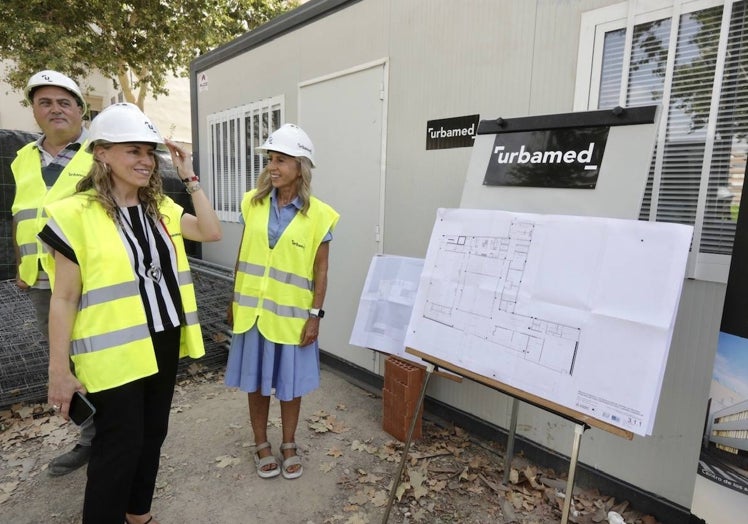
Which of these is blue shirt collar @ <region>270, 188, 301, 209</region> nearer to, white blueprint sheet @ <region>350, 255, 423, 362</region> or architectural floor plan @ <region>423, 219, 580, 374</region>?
architectural floor plan @ <region>423, 219, 580, 374</region>

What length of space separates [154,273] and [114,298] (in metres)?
0.22

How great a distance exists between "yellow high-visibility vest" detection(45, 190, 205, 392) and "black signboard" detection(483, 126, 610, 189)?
1.86 meters

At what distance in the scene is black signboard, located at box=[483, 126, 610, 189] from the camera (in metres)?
2.04

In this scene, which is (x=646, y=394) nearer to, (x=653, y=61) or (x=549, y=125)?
(x=549, y=125)

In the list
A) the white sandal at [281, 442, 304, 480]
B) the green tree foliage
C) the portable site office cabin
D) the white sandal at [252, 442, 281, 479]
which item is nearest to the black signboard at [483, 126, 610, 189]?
the portable site office cabin

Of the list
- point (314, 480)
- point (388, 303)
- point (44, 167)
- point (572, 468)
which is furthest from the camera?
point (388, 303)

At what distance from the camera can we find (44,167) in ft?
8.41

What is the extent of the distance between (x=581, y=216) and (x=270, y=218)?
1730 mm

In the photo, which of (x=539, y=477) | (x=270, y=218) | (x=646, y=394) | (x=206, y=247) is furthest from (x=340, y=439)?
(x=206, y=247)

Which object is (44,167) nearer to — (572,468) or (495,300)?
(495,300)

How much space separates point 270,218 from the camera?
8.77ft

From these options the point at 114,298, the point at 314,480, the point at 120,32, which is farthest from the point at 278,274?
the point at 120,32

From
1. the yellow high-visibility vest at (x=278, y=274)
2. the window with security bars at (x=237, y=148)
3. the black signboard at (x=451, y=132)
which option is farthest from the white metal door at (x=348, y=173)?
the yellow high-visibility vest at (x=278, y=274)

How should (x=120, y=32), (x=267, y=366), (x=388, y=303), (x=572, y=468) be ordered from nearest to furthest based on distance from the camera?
(x=572, y=468) → (x=267, y=366) → (x=388, y=303) → (x=120, y=32)
